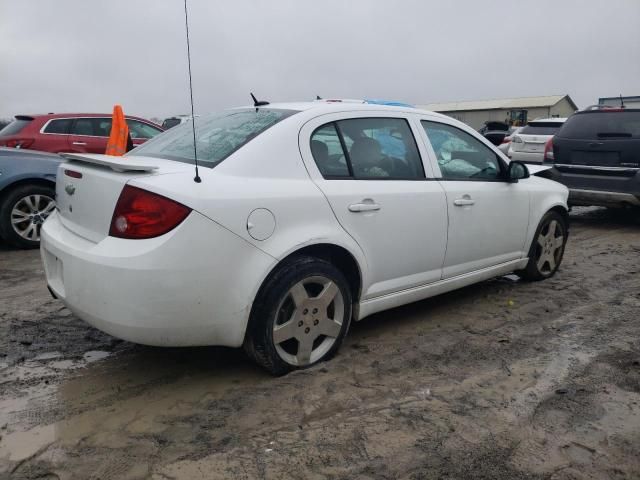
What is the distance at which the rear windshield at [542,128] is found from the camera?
12.9 meters

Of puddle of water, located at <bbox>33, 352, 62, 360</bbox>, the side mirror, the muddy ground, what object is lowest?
the muddy ground

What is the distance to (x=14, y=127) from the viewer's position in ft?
29.7

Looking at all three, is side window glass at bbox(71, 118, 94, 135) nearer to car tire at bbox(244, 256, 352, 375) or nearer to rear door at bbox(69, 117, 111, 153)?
rear door at bbox(69, 117, 111, 153)

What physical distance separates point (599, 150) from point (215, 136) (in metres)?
6.23

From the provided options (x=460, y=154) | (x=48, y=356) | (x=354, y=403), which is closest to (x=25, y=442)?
(x=48, y=356)

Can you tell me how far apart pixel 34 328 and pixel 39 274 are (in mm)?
1626

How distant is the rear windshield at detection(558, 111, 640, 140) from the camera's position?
25.3 feet

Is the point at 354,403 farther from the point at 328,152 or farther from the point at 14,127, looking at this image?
the point at 14,127

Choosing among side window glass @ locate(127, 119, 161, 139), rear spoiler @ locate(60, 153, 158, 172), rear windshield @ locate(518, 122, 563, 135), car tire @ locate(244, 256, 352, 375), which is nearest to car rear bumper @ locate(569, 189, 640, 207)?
rear windshield @ locate(518, 122, 563, 135)

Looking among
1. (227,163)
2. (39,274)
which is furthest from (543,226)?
(39,274)

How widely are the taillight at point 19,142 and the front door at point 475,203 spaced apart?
702cm

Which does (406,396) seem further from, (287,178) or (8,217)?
(8,217)

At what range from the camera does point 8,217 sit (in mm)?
6535

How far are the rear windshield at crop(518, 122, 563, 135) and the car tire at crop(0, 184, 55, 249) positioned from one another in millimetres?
10259
